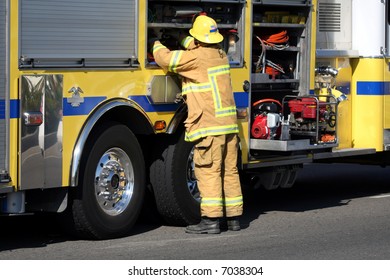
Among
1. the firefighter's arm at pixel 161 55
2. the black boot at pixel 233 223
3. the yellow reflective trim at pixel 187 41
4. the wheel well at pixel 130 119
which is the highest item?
the yellow reflective trim at pixel 187 41

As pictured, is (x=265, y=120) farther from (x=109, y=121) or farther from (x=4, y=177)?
(x=4, y=177)

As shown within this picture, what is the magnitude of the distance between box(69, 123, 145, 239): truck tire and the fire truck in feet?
0.04

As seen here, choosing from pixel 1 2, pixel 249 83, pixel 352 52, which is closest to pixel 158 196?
pixel 249 83

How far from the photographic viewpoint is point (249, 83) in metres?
10.2

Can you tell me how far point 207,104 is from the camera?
9.23 metres

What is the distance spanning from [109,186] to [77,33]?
134cm

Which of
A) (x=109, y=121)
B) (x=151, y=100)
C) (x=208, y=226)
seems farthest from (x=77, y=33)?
(x=208, y=226)

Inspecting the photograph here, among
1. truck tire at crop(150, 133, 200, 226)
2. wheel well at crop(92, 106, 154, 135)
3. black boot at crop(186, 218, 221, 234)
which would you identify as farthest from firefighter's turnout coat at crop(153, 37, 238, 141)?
black boot at crop(186, 218, 221, 234)

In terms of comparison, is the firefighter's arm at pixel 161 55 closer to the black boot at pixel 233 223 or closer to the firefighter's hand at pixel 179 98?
the firefighter's hand at pixel 179 98

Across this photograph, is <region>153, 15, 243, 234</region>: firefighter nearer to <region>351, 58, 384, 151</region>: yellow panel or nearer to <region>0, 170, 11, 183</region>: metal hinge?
<region>0, 170, 11, 183</region>: metal hinge

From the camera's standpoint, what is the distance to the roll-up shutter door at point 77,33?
808 centimetres

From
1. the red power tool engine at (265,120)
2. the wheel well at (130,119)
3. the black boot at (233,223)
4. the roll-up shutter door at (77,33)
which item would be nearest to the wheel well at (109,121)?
the wheel well at (130,119)

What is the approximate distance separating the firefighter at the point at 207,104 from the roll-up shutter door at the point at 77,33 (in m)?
0.42

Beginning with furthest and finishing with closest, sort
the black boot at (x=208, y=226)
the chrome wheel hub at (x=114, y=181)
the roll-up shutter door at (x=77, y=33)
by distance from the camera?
the black boot at (x=208, y=226) < the chrome wheel hub at (x=114, y=181) < the roll-up shutter door at (x=77, y=33)
